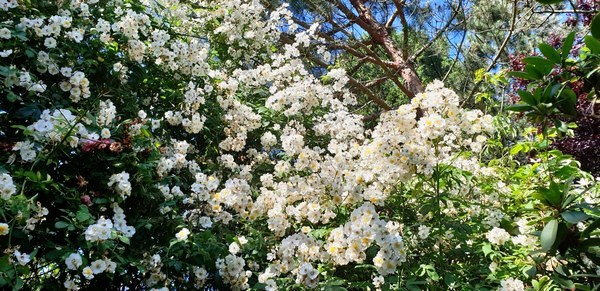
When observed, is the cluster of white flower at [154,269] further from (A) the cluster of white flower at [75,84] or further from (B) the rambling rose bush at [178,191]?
(A) the cluster of white flower at [75,84]

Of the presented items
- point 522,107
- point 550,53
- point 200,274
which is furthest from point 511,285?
point 200,274

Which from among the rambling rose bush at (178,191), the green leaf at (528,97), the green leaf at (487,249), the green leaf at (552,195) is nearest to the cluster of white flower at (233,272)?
Answer: the rambling rose bush at (178,191)

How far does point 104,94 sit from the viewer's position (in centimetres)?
207

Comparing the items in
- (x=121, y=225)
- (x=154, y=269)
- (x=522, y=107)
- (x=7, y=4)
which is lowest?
(x=154, y=269)

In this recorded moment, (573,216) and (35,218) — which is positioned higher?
(573,216)

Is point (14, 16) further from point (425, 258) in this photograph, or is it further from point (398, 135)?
point (425, 258)

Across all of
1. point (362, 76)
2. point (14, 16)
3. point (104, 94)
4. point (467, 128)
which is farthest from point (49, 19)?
point (362, 76)

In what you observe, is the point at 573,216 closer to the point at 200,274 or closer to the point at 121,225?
the point at 200,274

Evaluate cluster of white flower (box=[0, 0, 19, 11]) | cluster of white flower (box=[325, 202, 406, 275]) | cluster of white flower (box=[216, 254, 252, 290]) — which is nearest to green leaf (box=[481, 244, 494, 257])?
cluster of white flower (box=[325, 202, 406, 275])

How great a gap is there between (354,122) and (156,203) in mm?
1208

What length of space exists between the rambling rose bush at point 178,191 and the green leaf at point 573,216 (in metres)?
0.48

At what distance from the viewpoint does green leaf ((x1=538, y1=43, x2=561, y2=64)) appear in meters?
0.87

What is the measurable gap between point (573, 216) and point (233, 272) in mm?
1319

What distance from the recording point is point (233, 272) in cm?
191
